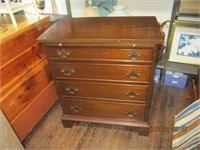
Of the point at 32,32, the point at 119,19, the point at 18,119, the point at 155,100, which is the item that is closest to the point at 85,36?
the point at 119,19

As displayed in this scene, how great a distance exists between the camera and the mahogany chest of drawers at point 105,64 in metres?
0.99

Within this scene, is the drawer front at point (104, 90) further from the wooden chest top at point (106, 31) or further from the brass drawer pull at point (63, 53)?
the wooden chest top at point (106, 31)

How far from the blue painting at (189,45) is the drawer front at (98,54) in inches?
31.4

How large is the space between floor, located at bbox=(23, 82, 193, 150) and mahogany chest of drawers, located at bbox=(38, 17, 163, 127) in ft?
0.49

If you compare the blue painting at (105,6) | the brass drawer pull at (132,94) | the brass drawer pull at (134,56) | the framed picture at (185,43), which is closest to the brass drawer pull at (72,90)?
the brass drawer pull at (132,94)

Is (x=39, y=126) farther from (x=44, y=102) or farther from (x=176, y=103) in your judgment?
(x=176, y=103)

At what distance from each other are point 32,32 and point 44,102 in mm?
599

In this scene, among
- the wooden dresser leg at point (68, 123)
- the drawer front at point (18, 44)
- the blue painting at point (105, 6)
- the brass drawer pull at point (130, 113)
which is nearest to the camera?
the drawer front at point (18, 44)

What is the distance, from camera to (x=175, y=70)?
1.71m

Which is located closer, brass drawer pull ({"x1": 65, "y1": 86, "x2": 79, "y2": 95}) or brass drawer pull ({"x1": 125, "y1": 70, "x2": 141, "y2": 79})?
brass drawer pull ({"x1": 125, "y1": 70, "x2": 141, "y2": 79})

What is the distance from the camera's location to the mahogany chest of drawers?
986 millimetres

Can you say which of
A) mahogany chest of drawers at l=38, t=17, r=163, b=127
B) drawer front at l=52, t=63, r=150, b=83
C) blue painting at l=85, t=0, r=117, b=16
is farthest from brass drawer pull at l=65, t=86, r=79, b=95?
blue painting at l=85, t=0, r=117, b=16

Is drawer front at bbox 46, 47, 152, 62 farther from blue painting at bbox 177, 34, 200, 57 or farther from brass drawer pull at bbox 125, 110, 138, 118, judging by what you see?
blue painting at bbox 177, 34, 200, 57

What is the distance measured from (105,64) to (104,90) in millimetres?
213
